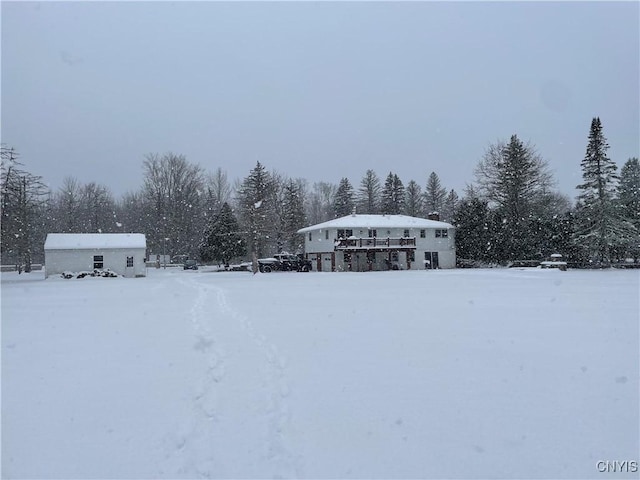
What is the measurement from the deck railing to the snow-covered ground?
32.4m

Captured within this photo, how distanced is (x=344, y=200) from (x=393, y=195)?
736 cm

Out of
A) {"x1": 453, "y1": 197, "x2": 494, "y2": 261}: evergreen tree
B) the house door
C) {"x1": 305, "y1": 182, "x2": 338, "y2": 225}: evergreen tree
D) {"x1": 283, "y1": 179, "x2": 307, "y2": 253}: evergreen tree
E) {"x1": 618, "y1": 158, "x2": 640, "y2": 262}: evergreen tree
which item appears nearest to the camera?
{"x1": 618, "y1": 158, "x2": 640, "y2": 262}: evergreen tree

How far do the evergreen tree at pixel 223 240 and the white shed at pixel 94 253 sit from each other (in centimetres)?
1030

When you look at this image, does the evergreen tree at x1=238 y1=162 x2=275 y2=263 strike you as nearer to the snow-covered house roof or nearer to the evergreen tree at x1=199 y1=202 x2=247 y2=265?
the evergreen tree at x1=199 y1=202 x2=247 y2=265

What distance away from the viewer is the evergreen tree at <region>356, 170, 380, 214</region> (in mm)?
74250

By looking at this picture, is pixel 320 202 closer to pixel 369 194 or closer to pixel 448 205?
pixel 369 194

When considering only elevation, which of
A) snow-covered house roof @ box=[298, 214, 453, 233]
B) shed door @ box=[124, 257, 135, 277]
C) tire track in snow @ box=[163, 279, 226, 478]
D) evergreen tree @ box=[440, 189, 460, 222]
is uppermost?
evergreen tree @ box=[440, 189, 460, 222]

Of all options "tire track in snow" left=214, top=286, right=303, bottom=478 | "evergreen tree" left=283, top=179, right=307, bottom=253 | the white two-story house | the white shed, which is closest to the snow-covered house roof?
the white two-story house

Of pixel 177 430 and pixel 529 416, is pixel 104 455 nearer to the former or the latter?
Result: pixel 177 430

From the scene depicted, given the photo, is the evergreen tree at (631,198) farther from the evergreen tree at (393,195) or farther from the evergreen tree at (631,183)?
the evergreen tree at (393,195)

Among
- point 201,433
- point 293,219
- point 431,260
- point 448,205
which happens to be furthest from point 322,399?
point 448,205

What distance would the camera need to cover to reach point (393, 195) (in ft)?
231

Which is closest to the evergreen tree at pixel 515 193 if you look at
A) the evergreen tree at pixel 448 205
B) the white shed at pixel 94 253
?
the evergreen tree at pixel 448 205

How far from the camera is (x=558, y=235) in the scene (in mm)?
46062
